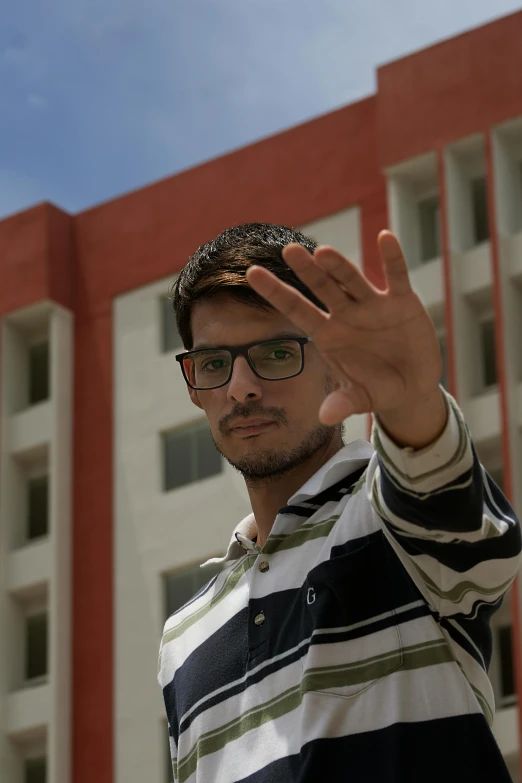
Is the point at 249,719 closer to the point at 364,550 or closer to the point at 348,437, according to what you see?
the point at 364,550

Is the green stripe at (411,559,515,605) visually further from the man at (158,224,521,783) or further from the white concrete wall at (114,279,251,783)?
the white concrete wall at (114,279,251,783)

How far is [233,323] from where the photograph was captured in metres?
3.57

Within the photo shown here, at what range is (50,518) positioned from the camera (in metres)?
26.3

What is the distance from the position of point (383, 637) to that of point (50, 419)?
79.4 feet

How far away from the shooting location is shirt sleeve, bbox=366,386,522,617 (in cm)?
281

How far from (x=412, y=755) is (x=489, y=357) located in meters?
20.5

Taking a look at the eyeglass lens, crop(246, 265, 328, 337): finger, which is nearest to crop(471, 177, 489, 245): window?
the eyeglass lens

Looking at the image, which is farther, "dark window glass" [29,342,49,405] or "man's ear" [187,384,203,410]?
"dark window glass" [29,342,49,405]

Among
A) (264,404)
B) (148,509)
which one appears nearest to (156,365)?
(148,509)

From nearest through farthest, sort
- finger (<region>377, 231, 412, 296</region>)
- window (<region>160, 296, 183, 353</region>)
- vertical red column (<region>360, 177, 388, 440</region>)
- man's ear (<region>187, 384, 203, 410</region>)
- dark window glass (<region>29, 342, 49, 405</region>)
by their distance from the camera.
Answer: finger (<region>377, 231, 412, 296</region>)
man's ear (<region>187, 384, 203, 410</region>)
vertical red column (<region>360, 177, 388, 440</region>)
window (<region>160, 296, 183, 353</region>)
dark window glass (<region>29, 342, 49, 405</region>)

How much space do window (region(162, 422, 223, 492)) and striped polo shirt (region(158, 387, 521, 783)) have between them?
2119cm

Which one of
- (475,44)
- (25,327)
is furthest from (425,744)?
(25,327)

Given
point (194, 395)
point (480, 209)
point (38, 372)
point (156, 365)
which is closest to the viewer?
point (194, 395)

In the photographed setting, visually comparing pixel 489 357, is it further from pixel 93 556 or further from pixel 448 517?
pixel 448 517
